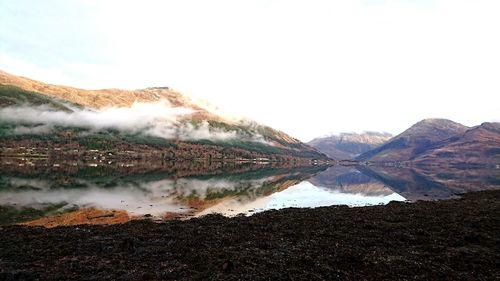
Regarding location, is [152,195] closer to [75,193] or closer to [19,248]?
[75,193]

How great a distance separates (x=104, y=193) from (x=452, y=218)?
60.6m

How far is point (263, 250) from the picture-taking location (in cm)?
2645

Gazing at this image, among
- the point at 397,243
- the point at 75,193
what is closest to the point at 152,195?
the point at 75,193

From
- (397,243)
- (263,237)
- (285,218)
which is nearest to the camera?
(397,243)

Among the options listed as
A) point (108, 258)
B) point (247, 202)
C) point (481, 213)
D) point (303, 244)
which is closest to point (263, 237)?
point (303, 244)

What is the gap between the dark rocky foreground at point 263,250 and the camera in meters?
21.1

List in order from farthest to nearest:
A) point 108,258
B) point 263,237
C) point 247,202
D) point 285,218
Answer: point 247,202 → point 285,218 → point 263,237 → point 108,258

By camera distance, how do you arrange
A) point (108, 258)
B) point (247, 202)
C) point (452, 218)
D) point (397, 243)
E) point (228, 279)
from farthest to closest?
point (247, 202)
point (452, 218)
point (397, 243)
point (108, 258)
point (228, 279)

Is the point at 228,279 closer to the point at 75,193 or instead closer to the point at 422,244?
the point at 422,244

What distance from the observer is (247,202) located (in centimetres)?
6769

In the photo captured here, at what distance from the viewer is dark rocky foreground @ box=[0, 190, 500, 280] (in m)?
21.1

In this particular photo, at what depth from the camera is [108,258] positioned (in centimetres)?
2467

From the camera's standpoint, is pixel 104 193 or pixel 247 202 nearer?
pixel 247 202

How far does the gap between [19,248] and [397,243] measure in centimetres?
2887
